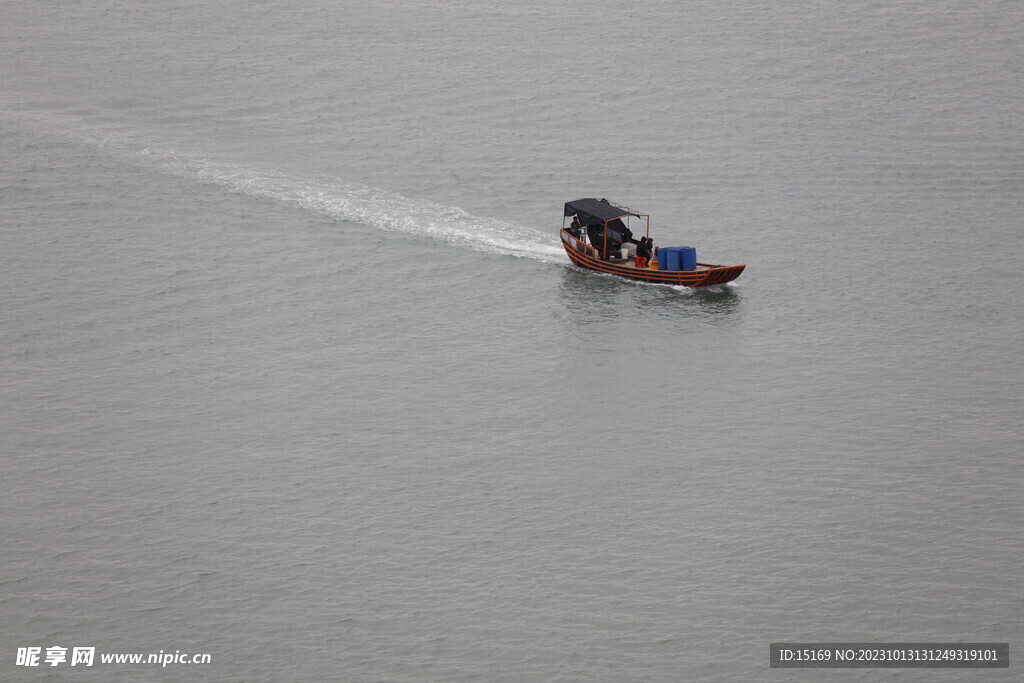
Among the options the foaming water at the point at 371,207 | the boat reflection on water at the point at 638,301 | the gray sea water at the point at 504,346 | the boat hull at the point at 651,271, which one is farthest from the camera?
the foaming water at the point at 371,207

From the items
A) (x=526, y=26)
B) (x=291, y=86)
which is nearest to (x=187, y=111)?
(x=291, y=86)

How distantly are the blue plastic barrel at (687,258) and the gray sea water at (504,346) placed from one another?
2.20 metres

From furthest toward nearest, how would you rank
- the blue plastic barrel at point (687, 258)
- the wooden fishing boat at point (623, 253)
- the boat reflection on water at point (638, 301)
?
1. the blue plastic barrel at point (687, 258)
2. the wooden fishing boat at point (623, 253)
3. the boat reflection on water at point (638, 301)

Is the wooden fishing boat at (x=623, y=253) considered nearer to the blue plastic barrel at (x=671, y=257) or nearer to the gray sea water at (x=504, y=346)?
the blue plastic barrel at (x=671, y=257)

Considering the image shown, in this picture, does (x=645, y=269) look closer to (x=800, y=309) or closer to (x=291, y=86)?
(x=800, y=309)

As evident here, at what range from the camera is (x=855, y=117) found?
90.1 metres

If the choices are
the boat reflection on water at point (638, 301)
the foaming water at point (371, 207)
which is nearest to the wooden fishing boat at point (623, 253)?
the boat reflection on water at point (638, 301)

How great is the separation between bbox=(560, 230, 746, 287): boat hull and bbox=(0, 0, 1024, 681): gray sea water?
87 centimetres

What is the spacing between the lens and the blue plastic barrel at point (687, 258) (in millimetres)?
65562

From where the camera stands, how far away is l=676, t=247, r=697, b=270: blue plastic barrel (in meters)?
65.6

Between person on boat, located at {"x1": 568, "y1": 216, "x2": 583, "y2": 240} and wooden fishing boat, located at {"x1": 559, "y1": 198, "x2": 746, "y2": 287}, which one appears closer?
wooden fishing boat, located at {"x1": 559, "y1": 198, "x2": 746, "y2": 287}

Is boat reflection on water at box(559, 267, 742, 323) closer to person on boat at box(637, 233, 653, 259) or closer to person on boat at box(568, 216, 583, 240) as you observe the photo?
person on boat at box(637, 233, 653, 259)

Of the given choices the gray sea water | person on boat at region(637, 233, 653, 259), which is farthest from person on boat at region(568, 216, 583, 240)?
person on boat at region(637, 233, 653, 259)

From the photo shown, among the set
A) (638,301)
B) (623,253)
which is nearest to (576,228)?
(623,253)
